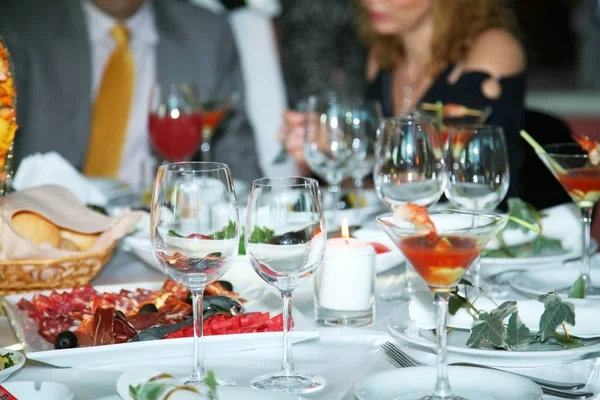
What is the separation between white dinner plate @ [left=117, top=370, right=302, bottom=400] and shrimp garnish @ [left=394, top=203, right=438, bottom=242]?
0.22 metres

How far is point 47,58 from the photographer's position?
3.35m

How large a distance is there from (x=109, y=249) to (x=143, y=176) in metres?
0.81

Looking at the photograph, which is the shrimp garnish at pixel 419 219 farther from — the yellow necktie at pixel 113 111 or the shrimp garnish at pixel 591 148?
the yellow necktie at pixel 113 111

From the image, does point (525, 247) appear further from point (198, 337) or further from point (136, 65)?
point (136, 65)

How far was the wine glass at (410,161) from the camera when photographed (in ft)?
4.92

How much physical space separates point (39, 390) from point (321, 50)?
3858 millimetres

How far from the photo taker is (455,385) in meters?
0.98

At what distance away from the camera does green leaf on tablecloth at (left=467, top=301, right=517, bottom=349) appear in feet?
3.51

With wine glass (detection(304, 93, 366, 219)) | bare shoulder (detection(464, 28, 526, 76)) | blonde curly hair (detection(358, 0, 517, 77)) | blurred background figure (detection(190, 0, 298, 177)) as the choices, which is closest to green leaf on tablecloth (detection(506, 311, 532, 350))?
wine glass (detection(304, 93, 366, 219))

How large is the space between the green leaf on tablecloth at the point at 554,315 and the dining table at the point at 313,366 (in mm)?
47

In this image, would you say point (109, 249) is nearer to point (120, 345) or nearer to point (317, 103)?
point (120, 345)

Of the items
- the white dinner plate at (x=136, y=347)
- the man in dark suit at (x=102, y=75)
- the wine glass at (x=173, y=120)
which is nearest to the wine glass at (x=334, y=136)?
the wine glass at (x=173, y=120)

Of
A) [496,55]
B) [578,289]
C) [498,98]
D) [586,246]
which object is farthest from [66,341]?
[496,55]

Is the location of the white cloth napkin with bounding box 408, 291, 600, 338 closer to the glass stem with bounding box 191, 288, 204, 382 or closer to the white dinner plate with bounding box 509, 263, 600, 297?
the white dinner plate with bounding box 509, 263, 600, 297
